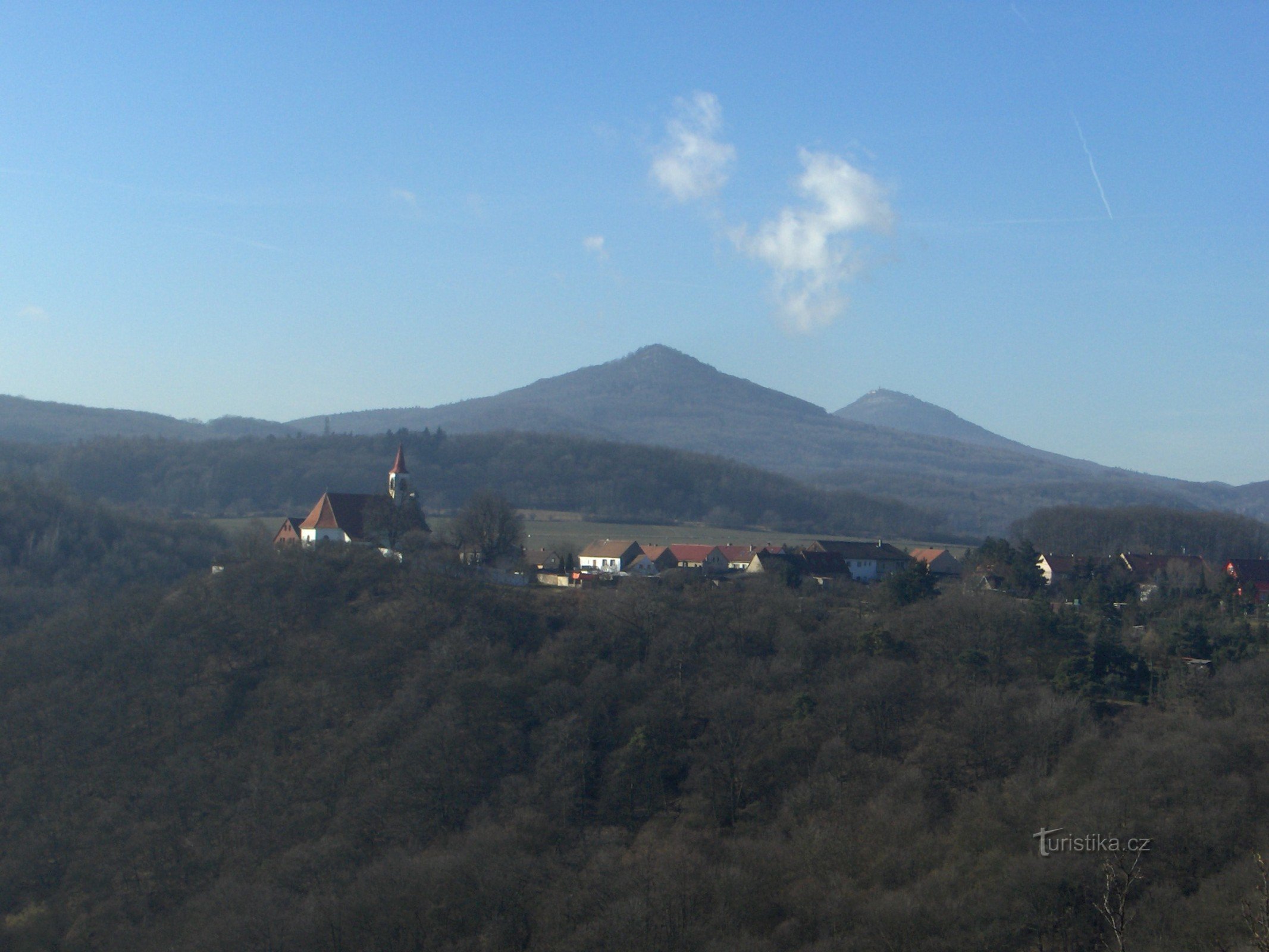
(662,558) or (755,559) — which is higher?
(755,559)

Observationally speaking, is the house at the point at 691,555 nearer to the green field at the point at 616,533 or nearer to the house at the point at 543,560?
the green field at the point at 616,533

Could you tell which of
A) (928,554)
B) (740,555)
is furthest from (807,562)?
(928,554)

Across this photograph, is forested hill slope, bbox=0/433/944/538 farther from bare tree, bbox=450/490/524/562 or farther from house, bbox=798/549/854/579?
bare tree, bbox=450/490/524/562

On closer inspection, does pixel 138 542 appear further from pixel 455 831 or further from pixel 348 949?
pixel 348 949

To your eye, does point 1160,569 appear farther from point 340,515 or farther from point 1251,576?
→ point 340,515

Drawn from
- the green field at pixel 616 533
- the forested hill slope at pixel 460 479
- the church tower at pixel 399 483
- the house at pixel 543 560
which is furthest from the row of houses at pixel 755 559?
the forested hill slope at pixel 460 479

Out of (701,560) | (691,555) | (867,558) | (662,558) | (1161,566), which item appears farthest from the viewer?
(1161,566)
